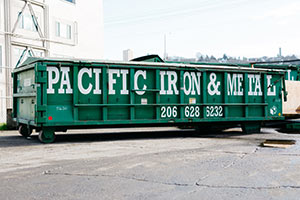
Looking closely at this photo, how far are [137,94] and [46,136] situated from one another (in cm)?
293

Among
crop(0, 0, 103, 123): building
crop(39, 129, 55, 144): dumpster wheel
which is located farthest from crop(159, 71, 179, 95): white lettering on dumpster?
crop(0, 0, 103, 123): building

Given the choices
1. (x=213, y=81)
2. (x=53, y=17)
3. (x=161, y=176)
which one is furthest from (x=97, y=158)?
(x=53, y=17)

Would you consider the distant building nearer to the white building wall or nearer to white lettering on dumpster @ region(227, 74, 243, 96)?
the white building wall

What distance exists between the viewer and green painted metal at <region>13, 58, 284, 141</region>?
9086 mm

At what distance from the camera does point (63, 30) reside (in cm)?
2352

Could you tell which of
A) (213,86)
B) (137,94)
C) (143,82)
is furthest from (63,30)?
(213,86)

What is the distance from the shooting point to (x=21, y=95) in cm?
1010

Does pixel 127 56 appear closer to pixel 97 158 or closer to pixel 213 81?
pixel 213 81

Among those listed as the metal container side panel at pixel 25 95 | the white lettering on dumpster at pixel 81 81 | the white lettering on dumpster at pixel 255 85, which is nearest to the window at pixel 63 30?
the metal container side panel at pixel 25 95

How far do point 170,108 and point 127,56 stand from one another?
33.8m

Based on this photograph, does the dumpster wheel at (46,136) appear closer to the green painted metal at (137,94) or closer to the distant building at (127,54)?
the green painted metal at (137,94)

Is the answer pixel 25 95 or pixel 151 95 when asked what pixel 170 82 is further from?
pixel 25 95

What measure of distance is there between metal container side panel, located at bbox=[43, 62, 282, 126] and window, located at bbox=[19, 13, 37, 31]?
12474 millimetres

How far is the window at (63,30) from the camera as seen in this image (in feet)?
75.4
